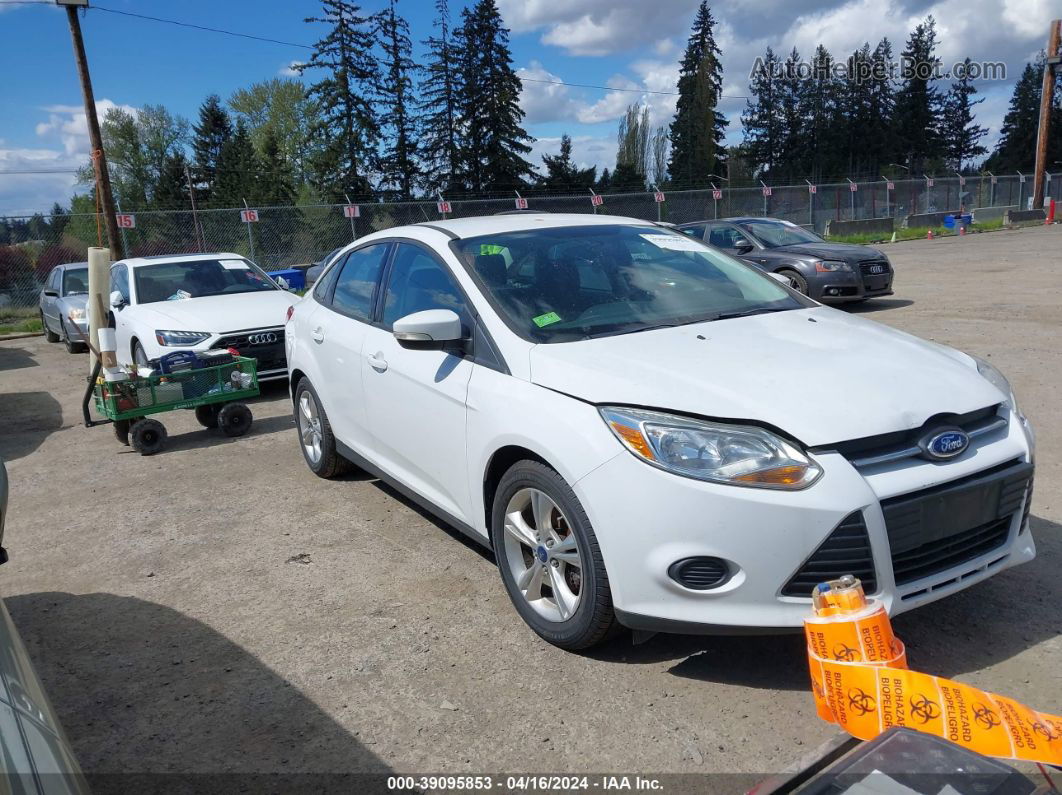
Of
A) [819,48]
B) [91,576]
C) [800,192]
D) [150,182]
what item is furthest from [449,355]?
[819,48]

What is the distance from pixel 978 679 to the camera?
116 inches

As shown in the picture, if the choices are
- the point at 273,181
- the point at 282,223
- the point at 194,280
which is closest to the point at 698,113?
the point at 273,181

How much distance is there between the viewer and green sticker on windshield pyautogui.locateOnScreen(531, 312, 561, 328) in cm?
363

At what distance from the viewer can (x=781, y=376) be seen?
305cm

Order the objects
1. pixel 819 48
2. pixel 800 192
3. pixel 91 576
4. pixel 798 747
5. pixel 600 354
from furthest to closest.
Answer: pixel 819 48
pixel 800 192
pixel 91 576
pixel 600 354
pixel 798 747

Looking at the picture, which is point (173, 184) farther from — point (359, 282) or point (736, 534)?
point (736, 534)

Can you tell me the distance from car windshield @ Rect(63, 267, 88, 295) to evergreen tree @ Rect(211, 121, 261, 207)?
138ft

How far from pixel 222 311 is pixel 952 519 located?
784 cm

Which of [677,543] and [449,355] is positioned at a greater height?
[449,355]

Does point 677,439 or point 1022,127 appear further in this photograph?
point 1022,127

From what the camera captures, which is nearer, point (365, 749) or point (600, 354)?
point (365, 749)

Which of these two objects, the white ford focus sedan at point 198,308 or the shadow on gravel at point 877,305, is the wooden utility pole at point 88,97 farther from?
the shadow on gravel at point 877,305

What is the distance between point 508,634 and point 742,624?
110cm

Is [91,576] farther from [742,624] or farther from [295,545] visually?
[742,624]
